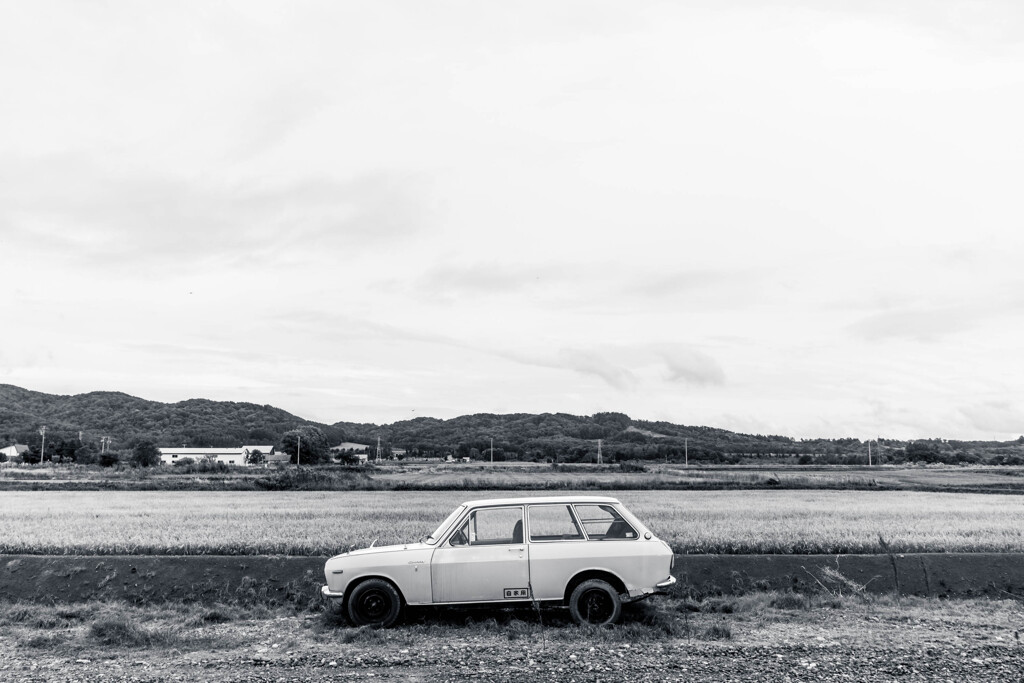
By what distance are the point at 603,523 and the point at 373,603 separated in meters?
3.77

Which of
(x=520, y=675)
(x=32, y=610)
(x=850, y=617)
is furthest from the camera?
(x=32, y=610)

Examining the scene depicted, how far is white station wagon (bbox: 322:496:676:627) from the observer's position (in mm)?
12273

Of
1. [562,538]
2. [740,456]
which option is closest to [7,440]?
[740,456]

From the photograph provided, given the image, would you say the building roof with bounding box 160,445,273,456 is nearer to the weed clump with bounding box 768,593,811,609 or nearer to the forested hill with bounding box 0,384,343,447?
the forested hill with bounding box 0,384,343,447

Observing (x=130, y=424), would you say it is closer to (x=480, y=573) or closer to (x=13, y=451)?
(x=13, y=451)

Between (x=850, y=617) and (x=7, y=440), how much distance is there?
648 feet

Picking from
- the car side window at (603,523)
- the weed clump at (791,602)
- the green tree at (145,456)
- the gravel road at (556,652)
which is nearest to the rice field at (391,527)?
the weed clump at (791,602)

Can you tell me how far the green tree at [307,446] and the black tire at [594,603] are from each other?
12001 cm

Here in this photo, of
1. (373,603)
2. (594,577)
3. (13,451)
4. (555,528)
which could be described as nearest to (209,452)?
(13,451)

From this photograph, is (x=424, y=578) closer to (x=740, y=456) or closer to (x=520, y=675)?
(x=520, y=675)

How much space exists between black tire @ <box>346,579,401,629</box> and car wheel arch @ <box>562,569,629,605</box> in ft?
8.44

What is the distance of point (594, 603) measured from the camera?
12.3 metres

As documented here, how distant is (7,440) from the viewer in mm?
173875

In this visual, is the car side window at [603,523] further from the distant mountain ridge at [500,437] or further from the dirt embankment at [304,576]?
the distant mountain ridge at [500,437]
